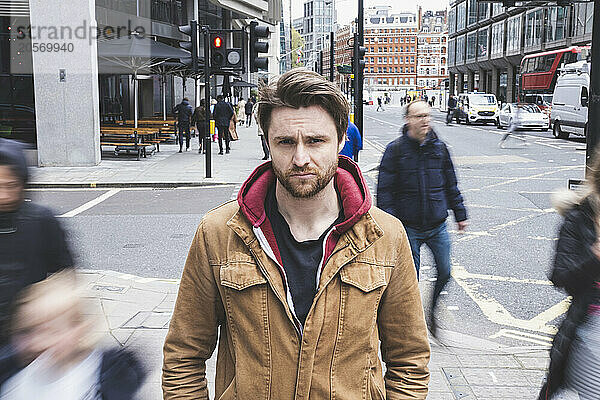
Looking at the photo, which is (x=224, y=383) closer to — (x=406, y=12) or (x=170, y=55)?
(x=170, y=55)

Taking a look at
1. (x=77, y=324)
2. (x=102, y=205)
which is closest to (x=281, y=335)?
(x=77, y=324)

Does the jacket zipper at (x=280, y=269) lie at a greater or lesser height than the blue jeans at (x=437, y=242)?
greater

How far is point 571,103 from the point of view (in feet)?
91.8

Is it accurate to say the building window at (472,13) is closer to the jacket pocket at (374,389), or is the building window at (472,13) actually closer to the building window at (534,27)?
the building window at (534,27)

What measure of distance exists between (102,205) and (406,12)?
174 metres

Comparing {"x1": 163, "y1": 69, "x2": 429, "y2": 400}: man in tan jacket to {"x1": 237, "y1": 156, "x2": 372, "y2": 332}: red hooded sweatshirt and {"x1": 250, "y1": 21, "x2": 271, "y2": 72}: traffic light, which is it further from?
{"x1": 250, "y1": 21, "x2": 271, "y2": 72}: traffic light

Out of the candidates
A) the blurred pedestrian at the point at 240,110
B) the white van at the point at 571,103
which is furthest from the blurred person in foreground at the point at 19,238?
the blurred pedestrian at the point at 240,110

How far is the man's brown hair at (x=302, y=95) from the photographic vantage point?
1.87 metres

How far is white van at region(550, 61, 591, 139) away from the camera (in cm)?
2695

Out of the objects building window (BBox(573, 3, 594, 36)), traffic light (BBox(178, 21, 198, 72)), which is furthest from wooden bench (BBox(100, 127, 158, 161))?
building window (BBox(573, 3, 594, 36))

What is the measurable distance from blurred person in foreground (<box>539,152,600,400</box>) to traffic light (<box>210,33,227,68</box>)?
484 inches

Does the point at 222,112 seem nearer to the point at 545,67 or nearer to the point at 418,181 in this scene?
the point at 418,181

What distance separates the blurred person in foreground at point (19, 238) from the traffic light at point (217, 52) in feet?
39.3

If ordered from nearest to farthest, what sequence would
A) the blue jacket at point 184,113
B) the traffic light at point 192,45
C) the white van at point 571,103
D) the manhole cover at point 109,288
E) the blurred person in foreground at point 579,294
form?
the blurred person in foreground at point 579,294
the manhole cover at point 109,288
the traffic light at point 192,45
the blue jacket at point 184,113
the white van at point 571,103
